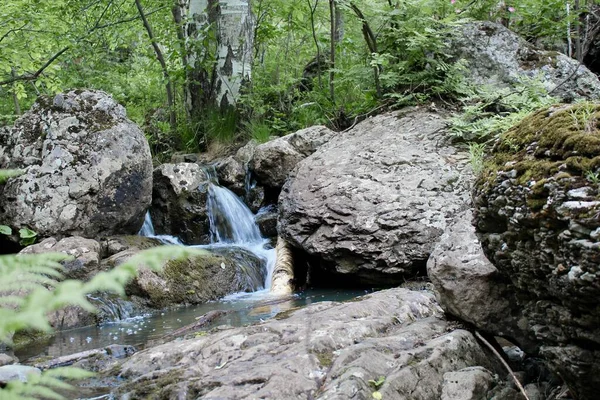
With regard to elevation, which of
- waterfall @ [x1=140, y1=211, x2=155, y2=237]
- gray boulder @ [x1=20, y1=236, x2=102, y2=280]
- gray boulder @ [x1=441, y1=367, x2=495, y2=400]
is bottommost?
waterfall @ [x1=140, y1=211, x2=155, y2=237]

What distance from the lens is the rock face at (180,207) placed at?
9.20 metres

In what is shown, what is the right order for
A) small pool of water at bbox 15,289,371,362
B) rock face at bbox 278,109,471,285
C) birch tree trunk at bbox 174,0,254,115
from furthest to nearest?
birch tree trunk at bbox 174,0,254,115 < rock face at bbox 278,109,471,285 < small pool of water at bbox 15,289,371,362

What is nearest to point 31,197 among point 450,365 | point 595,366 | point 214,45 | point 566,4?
point 214,45

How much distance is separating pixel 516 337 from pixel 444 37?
21.5 feet

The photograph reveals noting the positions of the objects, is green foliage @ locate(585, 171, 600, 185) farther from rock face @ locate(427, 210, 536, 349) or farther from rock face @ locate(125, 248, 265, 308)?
rock face @ locate(125, 248, 265, 308)

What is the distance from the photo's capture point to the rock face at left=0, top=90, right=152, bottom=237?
25.9 feet

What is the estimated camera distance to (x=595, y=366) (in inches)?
107

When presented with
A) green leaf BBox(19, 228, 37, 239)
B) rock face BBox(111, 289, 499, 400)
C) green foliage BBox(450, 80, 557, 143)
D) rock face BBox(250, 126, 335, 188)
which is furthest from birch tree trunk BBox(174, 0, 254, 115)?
rock face BBox(111, 289, 499, 400)

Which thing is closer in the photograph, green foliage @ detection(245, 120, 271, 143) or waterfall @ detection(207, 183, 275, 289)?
waterfall @ detection(207, 183, 275, 289)

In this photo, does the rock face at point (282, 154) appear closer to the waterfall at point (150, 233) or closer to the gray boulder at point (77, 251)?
the waterfall at point (150, 233)

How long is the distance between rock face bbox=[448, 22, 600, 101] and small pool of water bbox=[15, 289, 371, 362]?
4409mm

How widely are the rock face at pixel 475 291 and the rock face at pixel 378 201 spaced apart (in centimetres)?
289

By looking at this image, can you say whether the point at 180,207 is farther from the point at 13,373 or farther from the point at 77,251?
the point at 13,373

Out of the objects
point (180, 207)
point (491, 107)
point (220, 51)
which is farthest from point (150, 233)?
point (491, 107)
